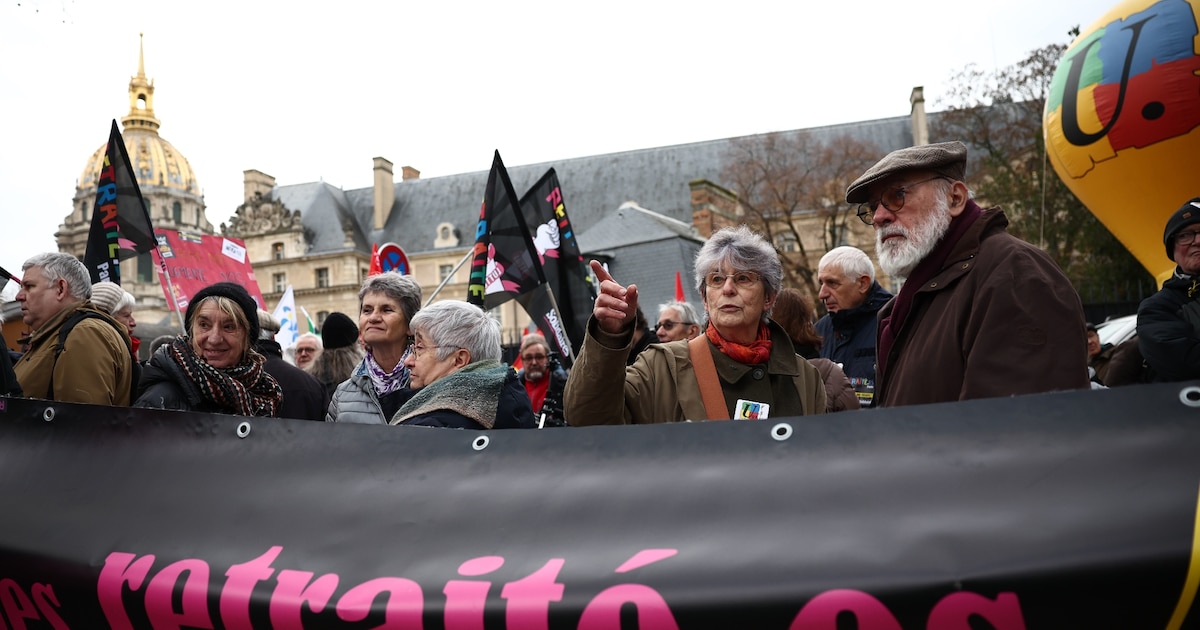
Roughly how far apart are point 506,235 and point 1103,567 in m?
5.84

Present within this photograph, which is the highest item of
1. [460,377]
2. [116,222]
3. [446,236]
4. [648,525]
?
[446,236]

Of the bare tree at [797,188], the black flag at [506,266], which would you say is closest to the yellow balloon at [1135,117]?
the black flag at [506,266]

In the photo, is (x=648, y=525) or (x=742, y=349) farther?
(x=742, y=349)

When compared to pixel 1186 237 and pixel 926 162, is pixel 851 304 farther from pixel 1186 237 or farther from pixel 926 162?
pixel 926 162

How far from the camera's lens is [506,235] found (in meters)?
7.07

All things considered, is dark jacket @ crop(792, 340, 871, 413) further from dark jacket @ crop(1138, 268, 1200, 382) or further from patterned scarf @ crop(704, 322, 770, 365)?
dark jacket @ crop(1138, 268, 1200, 382)

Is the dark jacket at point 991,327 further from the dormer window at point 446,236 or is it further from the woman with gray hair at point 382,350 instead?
the dormer window at point 446,236

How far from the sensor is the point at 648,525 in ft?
6.00

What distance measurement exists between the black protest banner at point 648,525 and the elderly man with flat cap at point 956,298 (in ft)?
1.81

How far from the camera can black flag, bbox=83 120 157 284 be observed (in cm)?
627

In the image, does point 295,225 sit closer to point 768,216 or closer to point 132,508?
point 768,216

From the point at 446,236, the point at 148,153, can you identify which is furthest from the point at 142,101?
the point at 446,236

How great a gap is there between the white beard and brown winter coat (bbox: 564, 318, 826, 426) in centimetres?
60

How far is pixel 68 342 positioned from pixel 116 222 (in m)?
2.88
